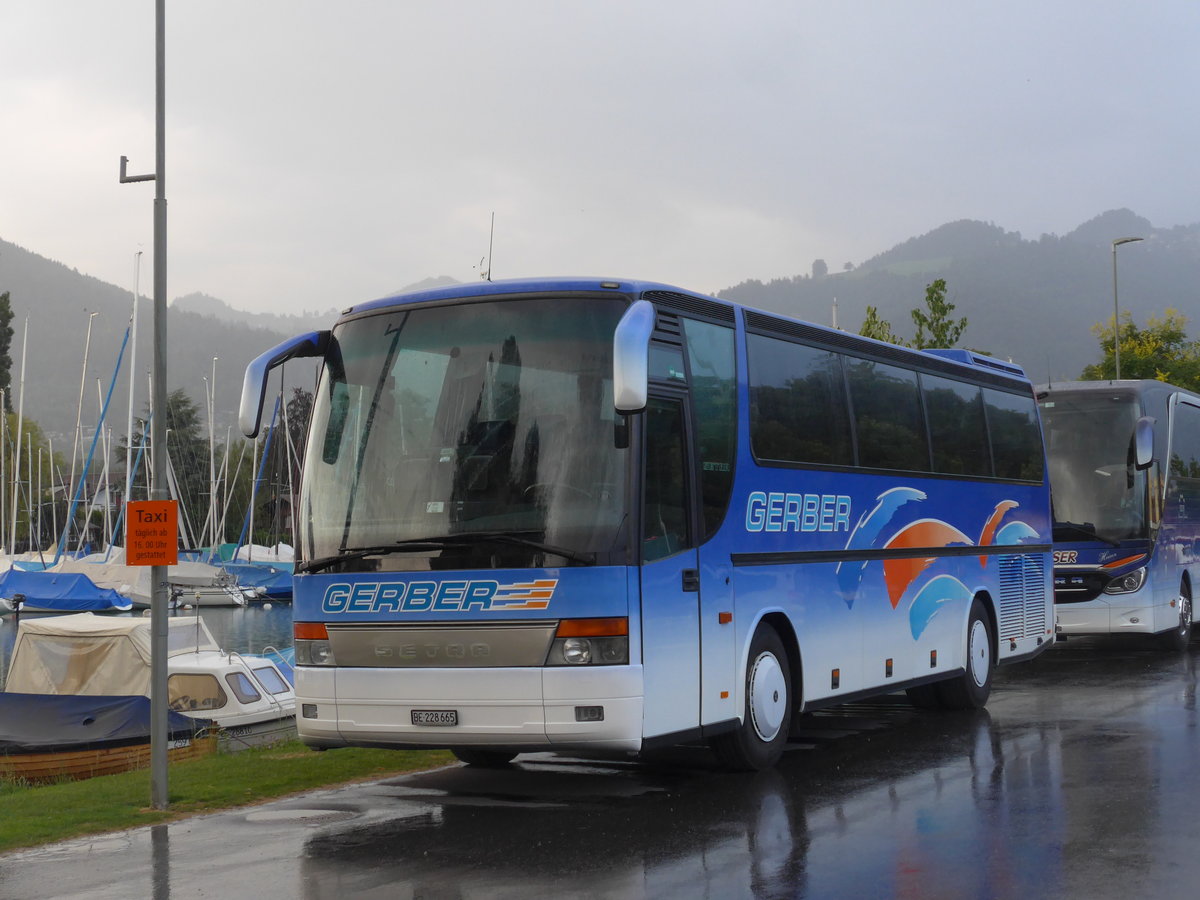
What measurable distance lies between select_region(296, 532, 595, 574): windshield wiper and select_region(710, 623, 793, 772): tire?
2296 mm

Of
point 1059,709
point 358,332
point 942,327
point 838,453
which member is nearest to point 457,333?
point 358,332

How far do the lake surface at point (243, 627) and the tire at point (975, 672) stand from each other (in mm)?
32867

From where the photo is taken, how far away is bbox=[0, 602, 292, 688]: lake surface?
174 feet

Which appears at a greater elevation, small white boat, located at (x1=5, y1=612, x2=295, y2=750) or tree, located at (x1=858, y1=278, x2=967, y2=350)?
tree, located at (x1=858, y1=278, x2=967, y2=350)

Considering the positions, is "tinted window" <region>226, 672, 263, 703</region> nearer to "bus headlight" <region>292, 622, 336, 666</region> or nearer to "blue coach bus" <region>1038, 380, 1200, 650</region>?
"blue coach bus" <region>1038, 380, 1200, 650</region>

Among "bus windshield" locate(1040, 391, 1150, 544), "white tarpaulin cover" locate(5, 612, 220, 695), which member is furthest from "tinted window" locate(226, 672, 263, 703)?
"bus windshield" locate(1040, 391, 1150, 544)

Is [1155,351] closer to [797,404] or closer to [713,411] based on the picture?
[797,404]

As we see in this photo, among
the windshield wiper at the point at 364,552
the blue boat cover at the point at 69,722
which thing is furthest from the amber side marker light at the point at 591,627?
the blue boat cover at the point at 69,722

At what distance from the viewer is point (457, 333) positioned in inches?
416

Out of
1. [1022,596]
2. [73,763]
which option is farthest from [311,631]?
[1022,596]

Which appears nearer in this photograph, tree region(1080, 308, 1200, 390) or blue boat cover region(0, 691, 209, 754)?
blue boat cover region(0, 691, 209, 754)

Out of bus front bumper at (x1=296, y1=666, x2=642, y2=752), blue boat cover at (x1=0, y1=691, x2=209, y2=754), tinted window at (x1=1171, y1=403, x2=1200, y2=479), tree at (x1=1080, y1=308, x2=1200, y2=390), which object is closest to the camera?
bus front bumper at (x1=296, y1=666, x2=642, y2=752)

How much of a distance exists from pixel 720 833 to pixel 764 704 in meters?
2.34

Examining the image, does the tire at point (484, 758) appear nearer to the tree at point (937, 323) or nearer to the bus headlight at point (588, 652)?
the bus headlight at point (588, 652)
